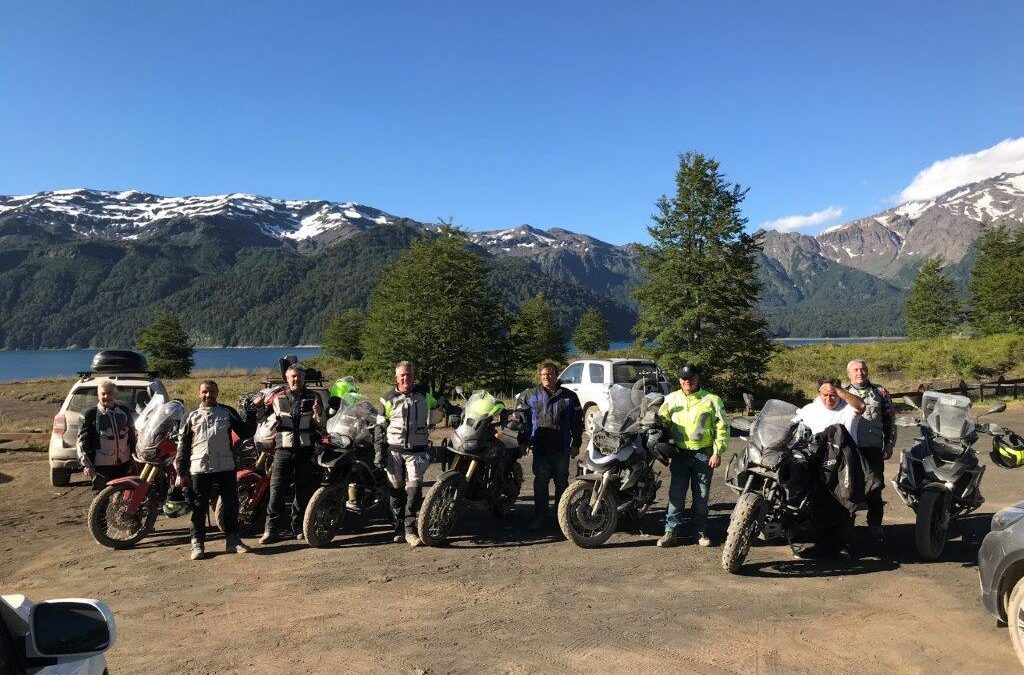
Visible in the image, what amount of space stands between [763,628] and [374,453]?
13.5 ft

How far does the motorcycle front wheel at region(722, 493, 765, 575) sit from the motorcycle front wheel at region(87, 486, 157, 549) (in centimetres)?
576

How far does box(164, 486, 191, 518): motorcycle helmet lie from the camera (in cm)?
682

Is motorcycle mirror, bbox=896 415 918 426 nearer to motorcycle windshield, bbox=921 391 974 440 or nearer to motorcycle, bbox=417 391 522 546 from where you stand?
motorcycle windshield, bbox=921 391 974 440

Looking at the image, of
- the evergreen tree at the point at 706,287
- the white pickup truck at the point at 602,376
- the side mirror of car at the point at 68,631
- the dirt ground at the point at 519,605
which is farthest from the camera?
the evergreen tree at the point at 706,287

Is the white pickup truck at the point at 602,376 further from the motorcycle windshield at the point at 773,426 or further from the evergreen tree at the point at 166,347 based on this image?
the evergreen tree at the point at 166,347

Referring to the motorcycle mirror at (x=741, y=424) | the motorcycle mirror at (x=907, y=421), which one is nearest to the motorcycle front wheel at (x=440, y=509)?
the motorcycle mirror at (x=741, y=424)

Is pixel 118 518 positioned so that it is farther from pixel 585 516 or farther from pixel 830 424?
pixel 830 424

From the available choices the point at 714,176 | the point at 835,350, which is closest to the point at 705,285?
the point at 714,176

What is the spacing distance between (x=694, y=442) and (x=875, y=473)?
1682 millimetres

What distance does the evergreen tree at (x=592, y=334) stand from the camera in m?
74.9

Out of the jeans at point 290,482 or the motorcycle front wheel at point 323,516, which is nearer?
A: the motorcycle front wheel at point 323,516

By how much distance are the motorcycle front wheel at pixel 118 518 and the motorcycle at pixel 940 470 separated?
7526mm

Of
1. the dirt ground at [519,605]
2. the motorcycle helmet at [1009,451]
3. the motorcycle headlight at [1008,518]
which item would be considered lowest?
the dirt ground at [519,605]

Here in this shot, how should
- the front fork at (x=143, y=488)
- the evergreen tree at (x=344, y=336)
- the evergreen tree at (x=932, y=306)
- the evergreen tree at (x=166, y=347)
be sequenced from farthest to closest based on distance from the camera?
1. the evergreen tree at (x=344, y=336)
2. the evergreen tree at (x=932, y=306)
3. the evergreen tree at (x=166, y=347)
4. the front fork at (x=143, y=488)
